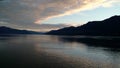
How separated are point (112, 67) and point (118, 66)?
1964 mm

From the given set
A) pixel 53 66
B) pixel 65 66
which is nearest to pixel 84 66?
pixel 65 66

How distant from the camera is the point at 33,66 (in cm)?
3853

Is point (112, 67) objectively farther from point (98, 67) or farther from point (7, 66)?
point (7, 66)

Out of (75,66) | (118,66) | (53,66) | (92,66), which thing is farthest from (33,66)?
(118,66)

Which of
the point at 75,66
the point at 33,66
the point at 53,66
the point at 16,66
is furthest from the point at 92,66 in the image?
the point at 16,66

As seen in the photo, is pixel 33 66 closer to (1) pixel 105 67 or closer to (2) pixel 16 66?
(2) pixel 16 66

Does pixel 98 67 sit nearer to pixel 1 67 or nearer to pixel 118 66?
pixel 118 66

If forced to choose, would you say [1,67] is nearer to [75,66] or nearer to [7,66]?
[7,66]

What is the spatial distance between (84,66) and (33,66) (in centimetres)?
1155

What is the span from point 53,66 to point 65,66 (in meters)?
2.69

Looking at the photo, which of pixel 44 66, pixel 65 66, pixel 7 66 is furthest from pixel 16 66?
pixel 65 66

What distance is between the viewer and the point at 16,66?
126ft

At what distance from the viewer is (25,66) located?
3834 cm

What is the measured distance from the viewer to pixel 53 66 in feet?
125
